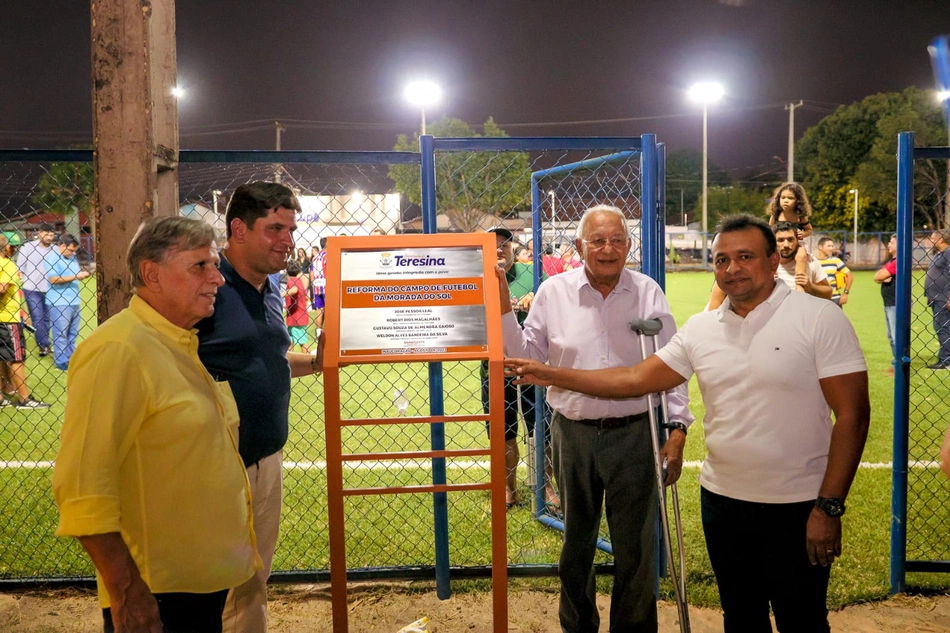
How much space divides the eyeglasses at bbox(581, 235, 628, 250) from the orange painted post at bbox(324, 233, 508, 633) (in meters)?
0.69

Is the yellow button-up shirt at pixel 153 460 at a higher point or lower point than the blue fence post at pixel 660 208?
lower

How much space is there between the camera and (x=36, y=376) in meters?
11.5

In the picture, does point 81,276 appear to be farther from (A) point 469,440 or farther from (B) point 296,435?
(A) point 469,440

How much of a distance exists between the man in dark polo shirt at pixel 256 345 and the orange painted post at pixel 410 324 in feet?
0.88

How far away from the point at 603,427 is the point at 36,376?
11.2 metres

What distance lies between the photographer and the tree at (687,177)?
9877 cm

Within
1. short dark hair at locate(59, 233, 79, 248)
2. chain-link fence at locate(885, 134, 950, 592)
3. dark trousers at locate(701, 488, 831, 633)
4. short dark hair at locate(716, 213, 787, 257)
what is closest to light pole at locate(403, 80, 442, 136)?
short dark hair at locate(59, 233, 79, 248)

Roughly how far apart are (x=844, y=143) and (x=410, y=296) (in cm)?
7583

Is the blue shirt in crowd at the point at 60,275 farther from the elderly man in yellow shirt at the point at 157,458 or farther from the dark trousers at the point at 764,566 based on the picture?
the dark trousers at the point at 764,566

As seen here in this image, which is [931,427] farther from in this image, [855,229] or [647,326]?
[855,229]

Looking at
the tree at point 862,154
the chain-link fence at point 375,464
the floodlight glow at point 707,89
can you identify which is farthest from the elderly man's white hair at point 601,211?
the tree at point 862,154

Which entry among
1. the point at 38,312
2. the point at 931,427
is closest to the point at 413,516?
the point at 931,427

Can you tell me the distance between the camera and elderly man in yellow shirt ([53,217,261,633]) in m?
1.93

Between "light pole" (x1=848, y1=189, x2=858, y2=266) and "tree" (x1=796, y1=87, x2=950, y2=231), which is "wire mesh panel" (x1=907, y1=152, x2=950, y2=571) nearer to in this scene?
"light pole" (x1=848, y1=189, x2=858, y2=266)
